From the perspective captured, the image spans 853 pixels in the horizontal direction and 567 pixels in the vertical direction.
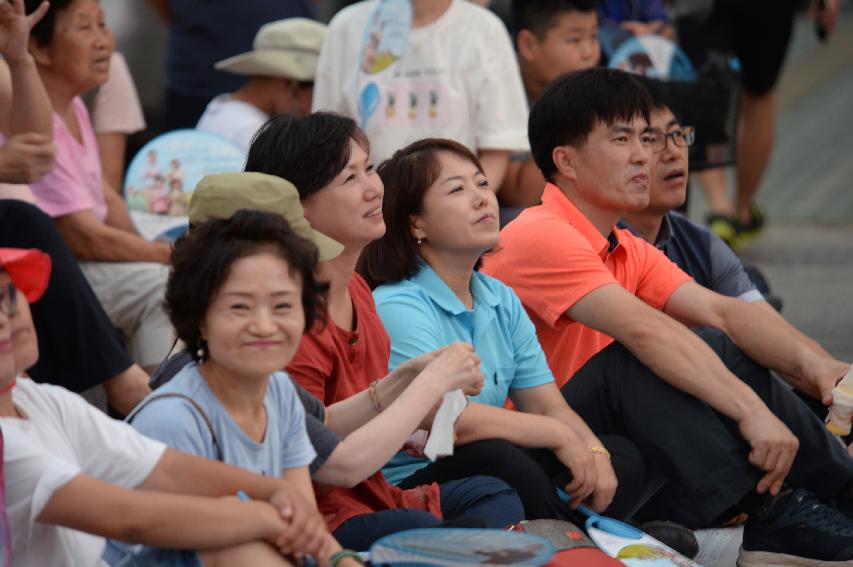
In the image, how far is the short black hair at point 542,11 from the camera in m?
5.86

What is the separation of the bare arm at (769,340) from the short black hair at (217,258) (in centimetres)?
162

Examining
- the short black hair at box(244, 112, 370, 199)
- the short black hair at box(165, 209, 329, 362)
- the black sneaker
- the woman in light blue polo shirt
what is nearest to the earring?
the short black hair at box(165, 209, 329, 362)

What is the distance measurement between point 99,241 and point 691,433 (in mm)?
1902

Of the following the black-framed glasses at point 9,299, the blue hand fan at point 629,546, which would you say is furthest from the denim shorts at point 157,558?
the blue hand fan at point 629,546

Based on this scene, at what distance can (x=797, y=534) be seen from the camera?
384cm

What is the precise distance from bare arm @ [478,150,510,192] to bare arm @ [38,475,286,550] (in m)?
2.85

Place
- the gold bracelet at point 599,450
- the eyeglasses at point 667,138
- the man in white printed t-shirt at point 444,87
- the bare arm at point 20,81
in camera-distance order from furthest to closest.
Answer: the man in white printed t-shirt at point 444,87
the eyeglasses at point 667,138
the bare arm at point 20,81
the gold bracelet at point 599,450

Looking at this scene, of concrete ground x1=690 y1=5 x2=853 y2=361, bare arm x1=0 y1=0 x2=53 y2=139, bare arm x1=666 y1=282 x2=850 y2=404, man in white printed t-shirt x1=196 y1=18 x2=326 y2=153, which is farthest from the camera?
concrete ground x1=690 y1=5 x2=853 y2=361

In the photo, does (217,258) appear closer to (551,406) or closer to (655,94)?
(551,406)

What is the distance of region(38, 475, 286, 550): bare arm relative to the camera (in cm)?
247

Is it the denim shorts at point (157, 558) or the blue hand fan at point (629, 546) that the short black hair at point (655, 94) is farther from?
the denim shorts at point (157, 558)

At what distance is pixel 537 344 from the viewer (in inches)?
149

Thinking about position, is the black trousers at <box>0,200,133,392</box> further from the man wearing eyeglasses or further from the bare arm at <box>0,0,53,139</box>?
the man wearing eyeglasses

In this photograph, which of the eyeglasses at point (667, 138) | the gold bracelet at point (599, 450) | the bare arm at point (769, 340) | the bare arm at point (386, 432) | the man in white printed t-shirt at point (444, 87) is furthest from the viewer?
the man in white printed t-shirt at point (444, 87)
